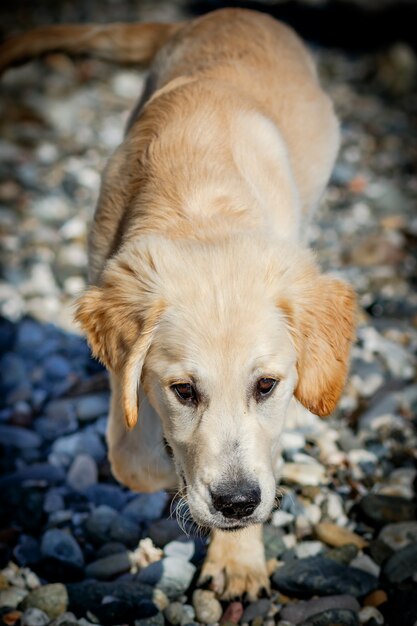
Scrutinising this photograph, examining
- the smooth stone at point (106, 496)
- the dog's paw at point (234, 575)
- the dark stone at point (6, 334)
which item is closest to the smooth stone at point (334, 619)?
the dog's paw at point (234, 575)

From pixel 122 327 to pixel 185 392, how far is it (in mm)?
375

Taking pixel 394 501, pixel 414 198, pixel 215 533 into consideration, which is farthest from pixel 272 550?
pixel 414 198

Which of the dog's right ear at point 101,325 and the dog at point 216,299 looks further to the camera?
the dog's right ear at point 101,325

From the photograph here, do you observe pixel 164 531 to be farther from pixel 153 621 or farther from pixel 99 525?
pixel 153 621

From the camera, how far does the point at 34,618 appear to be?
3152mm

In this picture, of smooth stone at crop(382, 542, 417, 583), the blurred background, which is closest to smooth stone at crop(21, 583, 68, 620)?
the blurred background

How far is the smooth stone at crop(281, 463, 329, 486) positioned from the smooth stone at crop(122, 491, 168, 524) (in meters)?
0.59

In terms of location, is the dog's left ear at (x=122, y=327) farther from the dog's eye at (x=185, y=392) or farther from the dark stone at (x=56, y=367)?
the dark stone at (x=56, y=367)

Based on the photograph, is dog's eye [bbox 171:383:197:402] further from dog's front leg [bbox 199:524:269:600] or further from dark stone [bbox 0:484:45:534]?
dark stone [bbox 0:484:45:534]

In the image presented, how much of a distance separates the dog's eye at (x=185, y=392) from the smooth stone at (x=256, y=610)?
3.25 ft

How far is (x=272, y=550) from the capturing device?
11.6 feet

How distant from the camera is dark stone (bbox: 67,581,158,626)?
10.4 feet

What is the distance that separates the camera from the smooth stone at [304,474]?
385 centimetres

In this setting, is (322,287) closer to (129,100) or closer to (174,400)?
(174,400)
